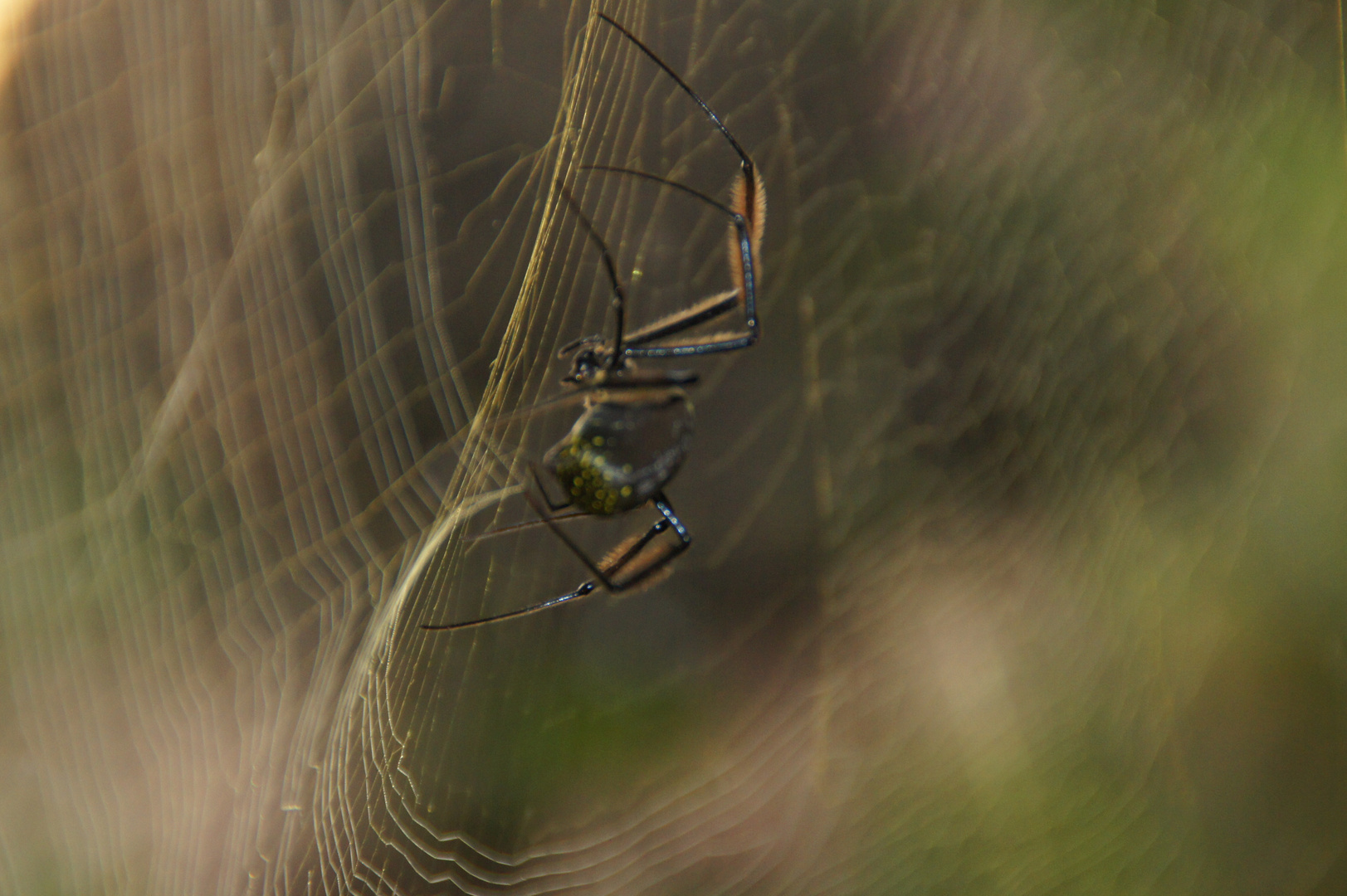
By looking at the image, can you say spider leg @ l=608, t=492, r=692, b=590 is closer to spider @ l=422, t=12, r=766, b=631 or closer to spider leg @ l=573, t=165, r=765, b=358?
spider @ l=422, t=12, r=766, b=631

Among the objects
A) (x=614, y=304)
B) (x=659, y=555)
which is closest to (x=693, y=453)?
(x=659, y=555)

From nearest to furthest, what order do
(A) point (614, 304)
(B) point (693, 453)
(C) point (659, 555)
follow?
1. (A) point (614, 304)
2. (C) point (659, 555)
3. (B) point (693, 453)

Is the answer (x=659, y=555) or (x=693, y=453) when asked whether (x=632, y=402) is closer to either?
(x=659, y=555)

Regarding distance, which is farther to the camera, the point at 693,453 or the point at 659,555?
the point at 693,453

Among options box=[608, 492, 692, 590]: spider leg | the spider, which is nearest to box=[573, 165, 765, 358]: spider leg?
the spider

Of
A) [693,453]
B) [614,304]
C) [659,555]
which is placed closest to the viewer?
[614,304]

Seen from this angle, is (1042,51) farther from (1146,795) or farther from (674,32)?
(1146,795)

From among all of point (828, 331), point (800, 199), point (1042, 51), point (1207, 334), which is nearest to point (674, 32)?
point (800, 199)

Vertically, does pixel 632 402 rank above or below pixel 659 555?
→ above
